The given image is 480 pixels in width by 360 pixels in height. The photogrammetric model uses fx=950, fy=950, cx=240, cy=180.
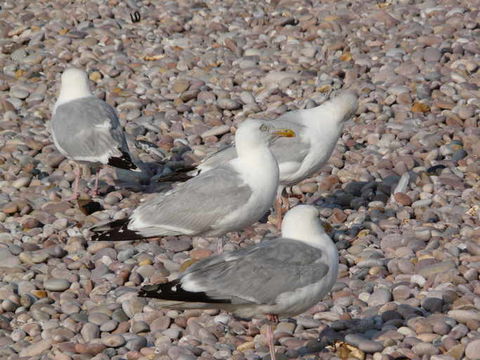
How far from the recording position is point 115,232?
6723mm

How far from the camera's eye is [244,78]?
10.7m

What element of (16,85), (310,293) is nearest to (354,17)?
(16,85)

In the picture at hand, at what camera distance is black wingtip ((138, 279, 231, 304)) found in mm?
5176

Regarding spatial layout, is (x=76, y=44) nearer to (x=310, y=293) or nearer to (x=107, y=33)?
(x=107, y=33)

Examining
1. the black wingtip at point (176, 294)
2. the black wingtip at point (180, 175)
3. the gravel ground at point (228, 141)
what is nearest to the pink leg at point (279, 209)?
the gravel ground at point (228, 141)

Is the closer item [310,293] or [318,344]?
[310,293]

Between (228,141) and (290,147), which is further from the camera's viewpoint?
(228,141)

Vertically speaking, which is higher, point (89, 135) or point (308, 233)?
point (308, 233)

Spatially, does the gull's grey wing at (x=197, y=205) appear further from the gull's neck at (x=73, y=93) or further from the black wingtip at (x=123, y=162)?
the gull's neck at (x=73, y=93)

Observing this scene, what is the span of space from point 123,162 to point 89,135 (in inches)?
17.8

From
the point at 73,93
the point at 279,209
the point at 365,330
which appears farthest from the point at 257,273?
the point at 73,93

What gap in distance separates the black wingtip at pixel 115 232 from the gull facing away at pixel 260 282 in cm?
130

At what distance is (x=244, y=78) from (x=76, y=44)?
7.96ft

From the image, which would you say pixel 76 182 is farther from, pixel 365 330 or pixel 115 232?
pixel 365 330
